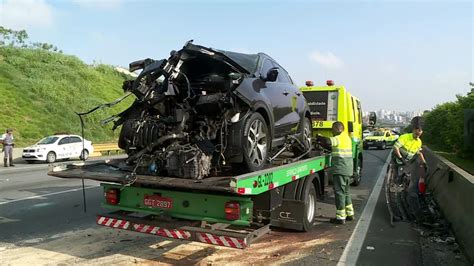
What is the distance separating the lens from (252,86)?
6047 mm

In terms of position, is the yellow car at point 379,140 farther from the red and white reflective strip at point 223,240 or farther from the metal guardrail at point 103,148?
the red and white reflective strip at point 223,240

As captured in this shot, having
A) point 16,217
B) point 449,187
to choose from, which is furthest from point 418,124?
point 16,217

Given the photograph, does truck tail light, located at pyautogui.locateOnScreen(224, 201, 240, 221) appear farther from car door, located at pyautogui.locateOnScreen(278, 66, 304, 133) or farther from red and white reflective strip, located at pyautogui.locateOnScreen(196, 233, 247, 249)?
car door, located at pyautogui.locateOnScreen(278, 66, 304, 133)

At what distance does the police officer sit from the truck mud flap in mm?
4418

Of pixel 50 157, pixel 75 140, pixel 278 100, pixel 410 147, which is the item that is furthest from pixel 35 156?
pixel 410 147

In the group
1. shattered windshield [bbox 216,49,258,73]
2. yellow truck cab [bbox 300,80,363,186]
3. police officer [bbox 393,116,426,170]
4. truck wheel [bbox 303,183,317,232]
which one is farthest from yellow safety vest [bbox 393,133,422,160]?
shattered windshield [bbox 216,49,258,73]

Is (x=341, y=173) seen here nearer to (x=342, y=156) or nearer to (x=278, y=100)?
(x=342, y=156)

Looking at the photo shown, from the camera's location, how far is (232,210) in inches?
202

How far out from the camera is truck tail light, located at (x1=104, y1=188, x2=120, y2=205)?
19.9 feet

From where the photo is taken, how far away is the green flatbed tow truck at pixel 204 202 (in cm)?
500

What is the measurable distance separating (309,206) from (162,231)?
112 inches

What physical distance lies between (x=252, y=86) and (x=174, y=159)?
1.50m

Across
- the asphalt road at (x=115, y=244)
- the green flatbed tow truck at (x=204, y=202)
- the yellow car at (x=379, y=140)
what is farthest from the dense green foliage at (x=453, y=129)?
the green flatbed tow truck at (x=204, y=202)

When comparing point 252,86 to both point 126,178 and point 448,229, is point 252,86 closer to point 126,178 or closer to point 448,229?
point 126,178
